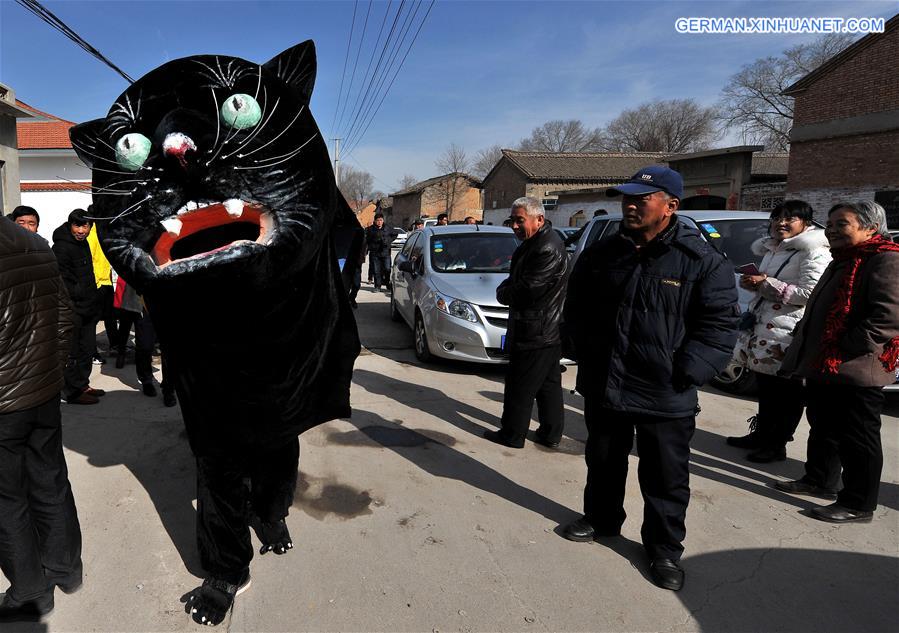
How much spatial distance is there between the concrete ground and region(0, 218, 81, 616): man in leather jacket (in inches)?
6.6

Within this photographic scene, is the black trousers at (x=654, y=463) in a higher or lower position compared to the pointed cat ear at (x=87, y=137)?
lower

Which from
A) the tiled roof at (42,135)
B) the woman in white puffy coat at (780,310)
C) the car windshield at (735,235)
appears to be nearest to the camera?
the woman in white puffy coat at (780,310)

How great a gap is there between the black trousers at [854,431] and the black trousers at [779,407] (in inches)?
21.1

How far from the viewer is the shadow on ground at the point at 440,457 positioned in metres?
3.43

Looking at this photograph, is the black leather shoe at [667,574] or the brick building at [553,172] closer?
the black leather shoe at [667,574]

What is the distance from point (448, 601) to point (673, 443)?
134 centimetres

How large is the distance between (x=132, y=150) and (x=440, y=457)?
10.1 feet

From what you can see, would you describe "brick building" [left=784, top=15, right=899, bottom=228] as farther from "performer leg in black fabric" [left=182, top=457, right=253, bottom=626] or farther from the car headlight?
"performer leg in black fabric" [left=182, top=457, right=253, bottom=626]

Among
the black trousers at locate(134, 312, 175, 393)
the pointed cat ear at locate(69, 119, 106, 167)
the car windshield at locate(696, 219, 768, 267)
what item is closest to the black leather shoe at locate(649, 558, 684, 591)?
the pointed cat ear at locate(69, 119, 106, 167)

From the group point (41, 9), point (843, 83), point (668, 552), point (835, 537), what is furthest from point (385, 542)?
Result: point (843, 83)

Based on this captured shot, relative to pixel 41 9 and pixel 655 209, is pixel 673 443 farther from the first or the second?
pixel 41 9

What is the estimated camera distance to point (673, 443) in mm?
2654

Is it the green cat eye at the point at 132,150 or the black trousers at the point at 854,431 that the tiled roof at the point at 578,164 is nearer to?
the black trousers at the point at 854,431

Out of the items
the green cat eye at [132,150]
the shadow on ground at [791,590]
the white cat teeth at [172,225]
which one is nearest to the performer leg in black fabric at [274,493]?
the white cat teeth at [172,225]
